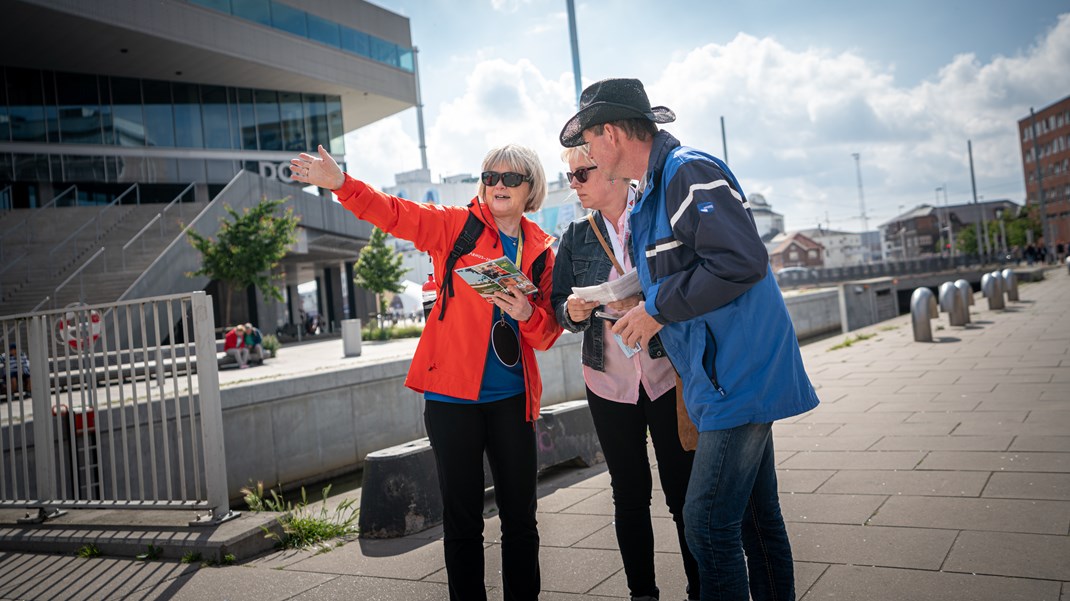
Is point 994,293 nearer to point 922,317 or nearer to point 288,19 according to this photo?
point 922,317

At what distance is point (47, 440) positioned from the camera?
611 centimetres

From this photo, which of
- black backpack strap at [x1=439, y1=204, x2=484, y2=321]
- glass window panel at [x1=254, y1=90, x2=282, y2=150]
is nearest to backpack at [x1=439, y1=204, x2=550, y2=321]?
black backpack strap at [x1=439, y1=204, x2=484, y2=321]

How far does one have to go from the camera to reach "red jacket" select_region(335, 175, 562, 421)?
3.18 m

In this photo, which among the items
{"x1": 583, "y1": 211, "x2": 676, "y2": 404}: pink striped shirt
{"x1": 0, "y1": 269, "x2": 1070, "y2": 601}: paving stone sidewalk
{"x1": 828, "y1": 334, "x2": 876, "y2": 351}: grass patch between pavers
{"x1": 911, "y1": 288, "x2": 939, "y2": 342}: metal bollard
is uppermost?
{"x1": 583, "y1": 211, "x2": 676, "y2": 404}: pink striped shirt

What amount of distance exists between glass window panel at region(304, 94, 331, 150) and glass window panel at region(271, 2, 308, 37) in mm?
4075

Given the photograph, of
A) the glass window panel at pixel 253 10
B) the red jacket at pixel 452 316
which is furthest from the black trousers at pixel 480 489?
the glass window panel at pixel 253 10

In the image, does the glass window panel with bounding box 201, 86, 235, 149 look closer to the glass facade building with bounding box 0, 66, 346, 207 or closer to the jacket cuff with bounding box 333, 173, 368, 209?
the glass facade building with bounding box 0, 66, 346, 207

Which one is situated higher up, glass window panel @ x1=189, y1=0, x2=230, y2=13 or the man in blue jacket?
glass window panel @ x1=189, y1=0, x2=230, y2=13

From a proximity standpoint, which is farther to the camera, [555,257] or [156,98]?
[156,98]

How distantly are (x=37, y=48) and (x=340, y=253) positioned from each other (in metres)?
15.9

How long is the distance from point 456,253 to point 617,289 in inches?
32.9

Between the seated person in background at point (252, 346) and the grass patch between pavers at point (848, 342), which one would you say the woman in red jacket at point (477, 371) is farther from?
the seated person in background at point (252, 346)

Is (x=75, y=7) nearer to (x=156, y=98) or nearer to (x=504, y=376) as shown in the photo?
(x=156, y=98)

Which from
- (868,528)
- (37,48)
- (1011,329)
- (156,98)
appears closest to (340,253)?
(156,98)
